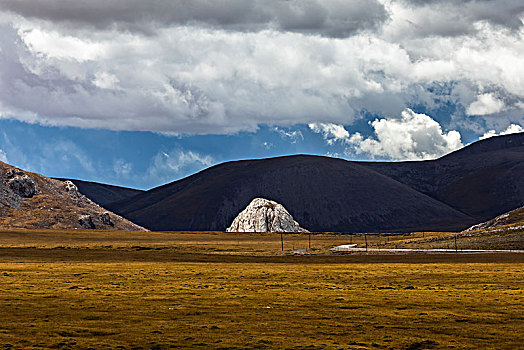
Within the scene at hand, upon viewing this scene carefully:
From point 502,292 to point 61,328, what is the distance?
38.1m

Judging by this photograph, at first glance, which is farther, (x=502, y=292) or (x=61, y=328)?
(x=502, y=292)

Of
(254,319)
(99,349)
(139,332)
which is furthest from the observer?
(254,319)

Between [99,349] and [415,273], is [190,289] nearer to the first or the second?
[99,349]

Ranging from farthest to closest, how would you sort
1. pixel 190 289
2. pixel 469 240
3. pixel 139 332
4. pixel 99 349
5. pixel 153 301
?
1. pixel 469 240
2. pixel 190 289
3. pixel 153 301
4. pixel 139 332
5. pixel 99 349

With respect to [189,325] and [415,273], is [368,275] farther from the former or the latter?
[189,325]

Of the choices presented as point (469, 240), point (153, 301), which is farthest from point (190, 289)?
point (469, 240)

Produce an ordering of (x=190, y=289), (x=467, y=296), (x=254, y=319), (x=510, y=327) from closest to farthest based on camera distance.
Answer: (x=510, y=327) → (x=254, y=319) → (x=467, y=296) → (x=190, y=289)

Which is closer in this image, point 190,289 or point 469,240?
point 190,289

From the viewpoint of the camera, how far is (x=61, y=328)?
35344 mm

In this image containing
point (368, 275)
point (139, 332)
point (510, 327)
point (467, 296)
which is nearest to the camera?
point (139, 332)

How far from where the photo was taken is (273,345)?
103ft

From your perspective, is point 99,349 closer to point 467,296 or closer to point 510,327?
point 510,327

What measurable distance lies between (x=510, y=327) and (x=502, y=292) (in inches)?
821

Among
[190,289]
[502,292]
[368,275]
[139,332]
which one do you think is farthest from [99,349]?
[368,275]
